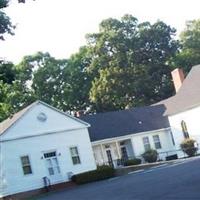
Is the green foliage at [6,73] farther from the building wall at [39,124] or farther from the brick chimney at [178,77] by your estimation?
the brick chimney at [178,77]

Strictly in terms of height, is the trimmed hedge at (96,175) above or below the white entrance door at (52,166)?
below

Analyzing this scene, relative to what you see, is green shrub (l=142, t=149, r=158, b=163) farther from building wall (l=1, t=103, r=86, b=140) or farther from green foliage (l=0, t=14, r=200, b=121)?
green foliage (l=0, t=14, r=200, b=121)

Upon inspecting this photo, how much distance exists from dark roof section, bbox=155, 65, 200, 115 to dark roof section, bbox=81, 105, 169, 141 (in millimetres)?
1737

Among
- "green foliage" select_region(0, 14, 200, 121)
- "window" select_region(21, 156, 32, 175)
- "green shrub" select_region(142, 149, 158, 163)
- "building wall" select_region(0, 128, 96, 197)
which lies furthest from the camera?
"green foliage" select_region(0, 14, 200, 121)

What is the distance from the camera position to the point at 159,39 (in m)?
75.8

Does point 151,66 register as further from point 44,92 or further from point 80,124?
point 80,124

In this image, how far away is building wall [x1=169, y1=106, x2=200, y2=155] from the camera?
161ft

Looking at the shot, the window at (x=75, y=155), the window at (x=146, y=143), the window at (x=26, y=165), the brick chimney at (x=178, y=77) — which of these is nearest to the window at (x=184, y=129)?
the window at (x=146, y=143)

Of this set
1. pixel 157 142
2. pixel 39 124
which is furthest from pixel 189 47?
pixel 39 124

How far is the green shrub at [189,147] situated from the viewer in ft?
158

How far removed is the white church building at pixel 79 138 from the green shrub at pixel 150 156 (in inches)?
67.6

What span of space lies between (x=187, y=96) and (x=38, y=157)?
1691 cm

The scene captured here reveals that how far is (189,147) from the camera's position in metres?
48.4

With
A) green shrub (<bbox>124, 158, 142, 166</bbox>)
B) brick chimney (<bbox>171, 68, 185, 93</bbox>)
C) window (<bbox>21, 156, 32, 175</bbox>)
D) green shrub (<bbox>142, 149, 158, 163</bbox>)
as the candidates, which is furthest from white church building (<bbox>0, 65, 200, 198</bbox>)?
green shrub (<bbox>124, 158, 142, 166</bbox>)
